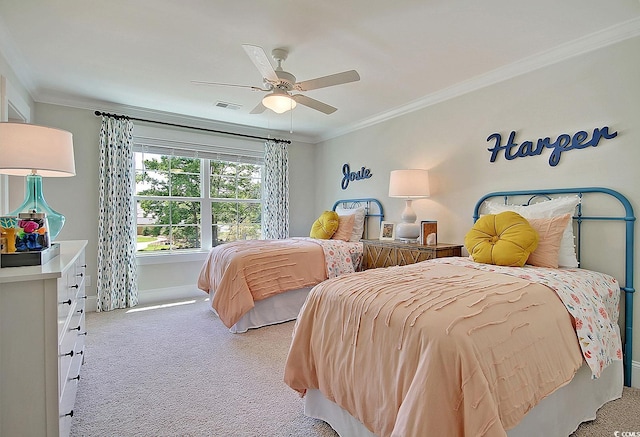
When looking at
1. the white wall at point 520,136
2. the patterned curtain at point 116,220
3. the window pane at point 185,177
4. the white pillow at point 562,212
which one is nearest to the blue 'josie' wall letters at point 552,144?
the white wall at point 520,136

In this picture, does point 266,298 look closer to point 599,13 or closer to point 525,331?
point 525,331

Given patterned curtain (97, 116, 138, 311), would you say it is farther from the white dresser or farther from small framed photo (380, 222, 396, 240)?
small framed photo (380, 222, 396, 240)

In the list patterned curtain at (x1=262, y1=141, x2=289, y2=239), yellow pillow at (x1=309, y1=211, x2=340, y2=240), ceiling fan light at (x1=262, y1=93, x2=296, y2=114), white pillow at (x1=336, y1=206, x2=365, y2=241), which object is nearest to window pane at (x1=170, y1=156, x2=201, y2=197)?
patterned curtain at (x1=262, y1=141, x2=289, y2=239)

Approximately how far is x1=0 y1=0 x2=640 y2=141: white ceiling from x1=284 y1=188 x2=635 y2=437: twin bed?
1688mm

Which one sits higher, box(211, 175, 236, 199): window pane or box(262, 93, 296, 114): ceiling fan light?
box(262, 93, 296, 114): ceiling fan light

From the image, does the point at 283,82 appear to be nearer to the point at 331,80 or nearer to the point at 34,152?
the point at 331,80

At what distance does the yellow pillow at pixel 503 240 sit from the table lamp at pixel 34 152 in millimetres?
2774

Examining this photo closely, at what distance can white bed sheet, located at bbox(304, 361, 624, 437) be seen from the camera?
1.48 metres

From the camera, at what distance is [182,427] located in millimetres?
1814

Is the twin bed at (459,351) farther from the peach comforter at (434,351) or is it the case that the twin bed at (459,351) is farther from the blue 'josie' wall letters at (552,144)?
the blue 'josie' wall letters at (552,144)

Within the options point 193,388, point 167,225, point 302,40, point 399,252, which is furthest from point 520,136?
point 167,225

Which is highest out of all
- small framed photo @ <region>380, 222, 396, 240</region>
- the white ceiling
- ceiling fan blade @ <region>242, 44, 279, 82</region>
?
the white ceiling

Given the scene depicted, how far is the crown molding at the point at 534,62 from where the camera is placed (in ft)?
7.50

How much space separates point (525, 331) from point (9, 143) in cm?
257
